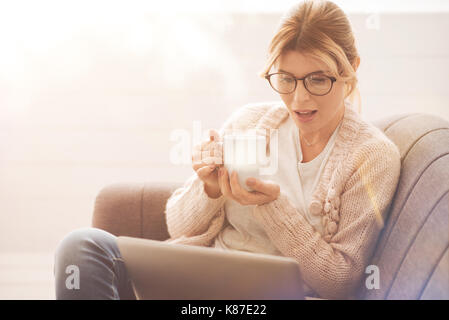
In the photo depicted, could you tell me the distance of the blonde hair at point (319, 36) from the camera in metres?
1.05

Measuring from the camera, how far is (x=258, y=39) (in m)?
2.04

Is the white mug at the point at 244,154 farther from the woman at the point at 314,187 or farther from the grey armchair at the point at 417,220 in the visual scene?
the grey armchair at the point at 417,220

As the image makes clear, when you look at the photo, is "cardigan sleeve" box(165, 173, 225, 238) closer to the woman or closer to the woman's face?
the woman

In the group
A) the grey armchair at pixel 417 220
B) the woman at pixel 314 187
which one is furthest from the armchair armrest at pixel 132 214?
the grey armchair at pixel 417 220

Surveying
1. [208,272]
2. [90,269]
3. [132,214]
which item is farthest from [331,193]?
[132,214]

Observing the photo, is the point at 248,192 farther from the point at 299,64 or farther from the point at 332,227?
the point at 299,64

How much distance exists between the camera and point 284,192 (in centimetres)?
118

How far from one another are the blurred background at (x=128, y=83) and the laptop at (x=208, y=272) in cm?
141

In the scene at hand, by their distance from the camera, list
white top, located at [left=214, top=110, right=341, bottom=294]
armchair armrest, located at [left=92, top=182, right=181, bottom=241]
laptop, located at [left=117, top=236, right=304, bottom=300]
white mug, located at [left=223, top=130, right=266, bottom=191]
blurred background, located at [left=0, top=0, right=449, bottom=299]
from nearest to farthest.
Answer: laptop, located at [left=117, top=236, right=304, bottom=300] < white mug, located at [left=223, top=130, right=266, bottom=191] < white top, located at [left=214, top=110, right=341, bottom=294] < armchair armrest, located at [left=92, top=182, right=181, bottom=241] < blurred background, located at [left=0, top=0, right=449, bottom=299]

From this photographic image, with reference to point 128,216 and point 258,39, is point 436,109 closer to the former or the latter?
point 258,39

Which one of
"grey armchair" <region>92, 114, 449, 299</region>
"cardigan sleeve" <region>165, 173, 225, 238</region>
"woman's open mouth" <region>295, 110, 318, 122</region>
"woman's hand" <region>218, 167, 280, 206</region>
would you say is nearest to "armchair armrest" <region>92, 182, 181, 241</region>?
"cardigan sleeve" <region>165, 173, 225, 238</region>

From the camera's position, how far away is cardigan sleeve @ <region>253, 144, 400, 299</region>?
3.40 feet

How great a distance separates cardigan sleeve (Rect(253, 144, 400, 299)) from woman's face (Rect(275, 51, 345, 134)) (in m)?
0.14
